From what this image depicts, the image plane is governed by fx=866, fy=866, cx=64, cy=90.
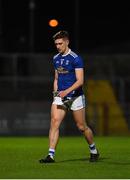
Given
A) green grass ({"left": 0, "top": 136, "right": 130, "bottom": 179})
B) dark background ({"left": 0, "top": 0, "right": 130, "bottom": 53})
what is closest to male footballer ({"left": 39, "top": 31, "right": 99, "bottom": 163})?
green grass ({"left": 0, "top": 136, "right": 130, "bottom": 179})

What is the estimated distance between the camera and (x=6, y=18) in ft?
201

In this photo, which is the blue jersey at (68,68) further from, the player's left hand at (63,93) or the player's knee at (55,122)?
the player's knee at (55,122)

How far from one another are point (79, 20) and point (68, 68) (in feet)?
145

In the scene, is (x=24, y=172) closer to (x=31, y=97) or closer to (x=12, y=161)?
(x=12, y=161)

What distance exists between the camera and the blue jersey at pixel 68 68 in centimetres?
1506

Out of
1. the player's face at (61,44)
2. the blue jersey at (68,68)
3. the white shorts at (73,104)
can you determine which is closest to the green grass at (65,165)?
the white shorts at (73,104)

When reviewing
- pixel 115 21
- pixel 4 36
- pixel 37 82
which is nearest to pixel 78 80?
pixel 37 82

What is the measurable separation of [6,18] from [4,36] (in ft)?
22.3

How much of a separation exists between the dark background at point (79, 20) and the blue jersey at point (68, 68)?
4108 cm

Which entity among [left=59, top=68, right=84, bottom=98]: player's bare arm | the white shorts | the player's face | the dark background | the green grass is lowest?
the green grass

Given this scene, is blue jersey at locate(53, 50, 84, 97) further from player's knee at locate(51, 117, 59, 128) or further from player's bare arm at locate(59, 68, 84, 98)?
player's knee at locate(51, 117, 59, 128)

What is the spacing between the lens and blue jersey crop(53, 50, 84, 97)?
15.1 metres

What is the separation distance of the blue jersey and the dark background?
4108cm

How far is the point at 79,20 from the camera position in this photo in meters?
59.2
